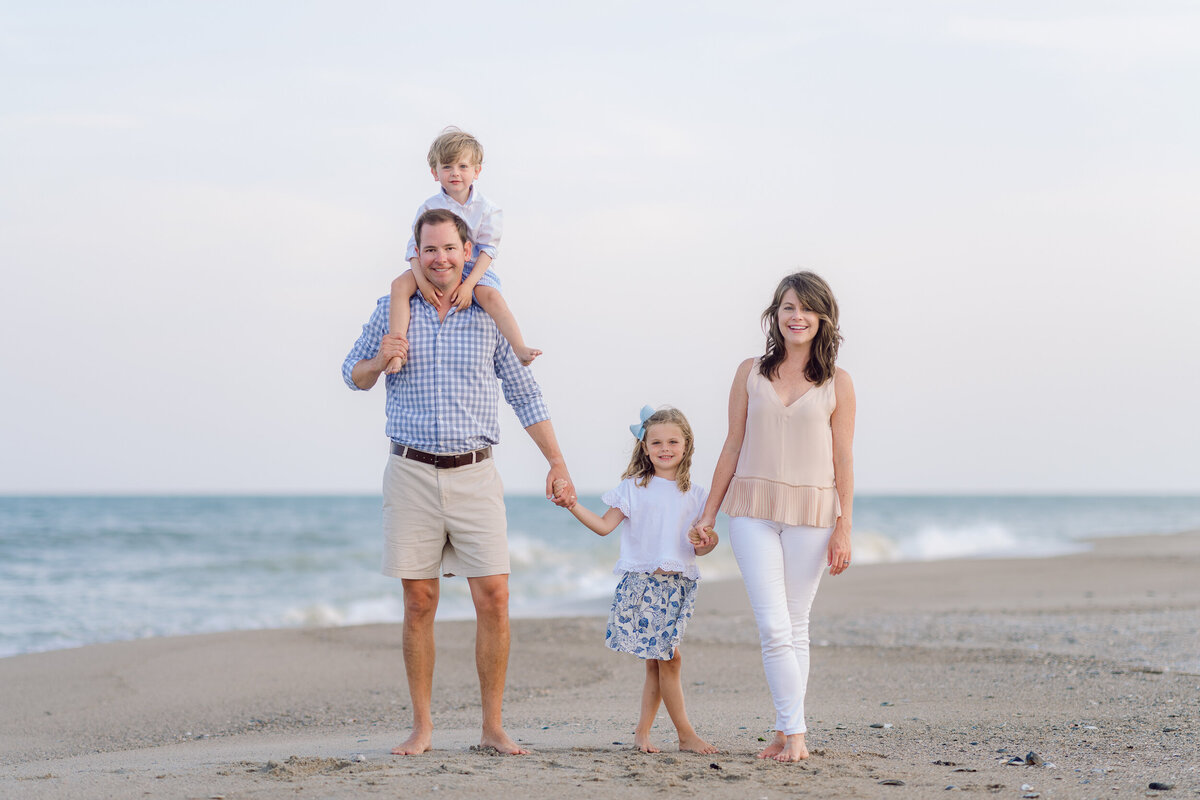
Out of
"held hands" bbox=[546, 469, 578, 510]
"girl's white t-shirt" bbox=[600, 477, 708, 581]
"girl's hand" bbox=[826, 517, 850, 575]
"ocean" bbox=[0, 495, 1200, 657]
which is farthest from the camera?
"ocean" bbox=[0, 495, 1200, 657]

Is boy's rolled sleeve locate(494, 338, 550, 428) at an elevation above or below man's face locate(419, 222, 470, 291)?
below

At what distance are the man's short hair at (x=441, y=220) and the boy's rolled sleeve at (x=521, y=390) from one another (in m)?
0.51

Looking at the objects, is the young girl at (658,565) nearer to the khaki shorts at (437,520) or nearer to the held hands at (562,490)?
the held hands at (562,490)

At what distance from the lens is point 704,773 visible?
149 inches

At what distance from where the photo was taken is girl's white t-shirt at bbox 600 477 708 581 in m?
4.35

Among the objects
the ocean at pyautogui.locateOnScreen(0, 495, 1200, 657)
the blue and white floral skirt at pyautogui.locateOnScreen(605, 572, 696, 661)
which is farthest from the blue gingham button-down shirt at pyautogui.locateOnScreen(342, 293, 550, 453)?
the ocean at pyautogui.locateOnScreen(0, 495, 1200, 657)

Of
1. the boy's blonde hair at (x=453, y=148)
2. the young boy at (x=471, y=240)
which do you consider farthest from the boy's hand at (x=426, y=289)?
the boy's blonde hair at (x=453, y=148)

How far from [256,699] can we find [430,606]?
290cm

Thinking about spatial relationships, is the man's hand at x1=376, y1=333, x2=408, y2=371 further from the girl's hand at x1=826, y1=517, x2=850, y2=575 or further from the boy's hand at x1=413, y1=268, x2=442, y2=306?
the girl's hand at x1=826, y1=517, x2=850, y2=575

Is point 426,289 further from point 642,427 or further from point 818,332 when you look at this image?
point 818,332

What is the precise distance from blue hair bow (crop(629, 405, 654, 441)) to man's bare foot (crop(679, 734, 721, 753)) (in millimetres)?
1246

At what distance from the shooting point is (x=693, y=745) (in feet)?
14.1

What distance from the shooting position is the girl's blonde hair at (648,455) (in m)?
4.49

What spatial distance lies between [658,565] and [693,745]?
73 centimetres
